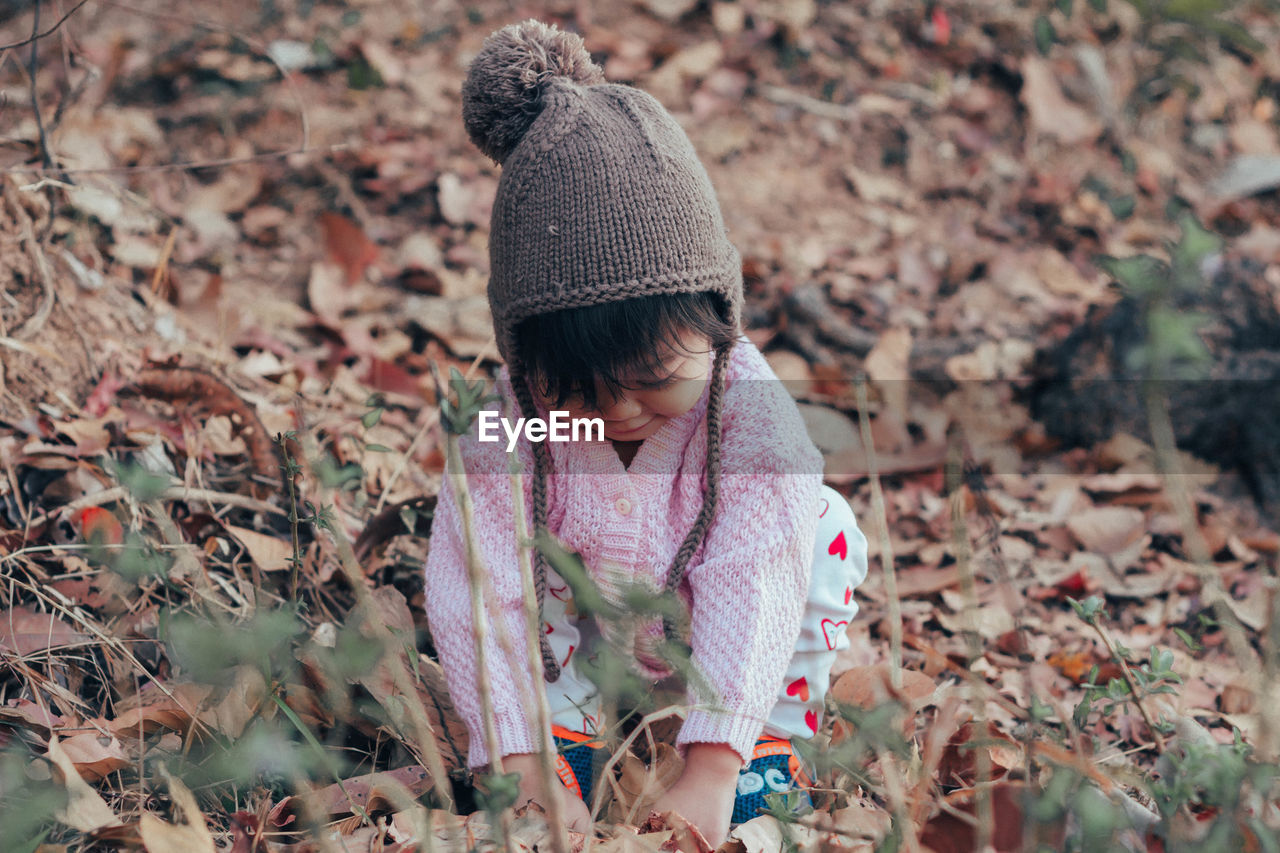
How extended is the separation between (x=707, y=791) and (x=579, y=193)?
771mm

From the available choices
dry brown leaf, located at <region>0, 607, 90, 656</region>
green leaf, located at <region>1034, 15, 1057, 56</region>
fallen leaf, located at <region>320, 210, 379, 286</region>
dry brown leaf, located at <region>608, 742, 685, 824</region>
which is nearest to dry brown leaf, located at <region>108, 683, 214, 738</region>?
dry brown leaf, located at <region>0, 607, 90, 656</region>

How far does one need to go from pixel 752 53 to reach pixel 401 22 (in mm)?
1178

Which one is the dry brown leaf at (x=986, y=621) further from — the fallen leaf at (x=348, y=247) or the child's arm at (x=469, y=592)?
the fallen leaf at (x=348, y=247)

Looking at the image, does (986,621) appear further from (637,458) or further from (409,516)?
(409,516)

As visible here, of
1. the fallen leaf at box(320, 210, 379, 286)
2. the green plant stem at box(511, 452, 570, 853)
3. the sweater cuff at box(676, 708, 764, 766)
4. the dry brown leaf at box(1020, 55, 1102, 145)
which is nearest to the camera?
the green plant stem at box(511, 452, 570, 853)

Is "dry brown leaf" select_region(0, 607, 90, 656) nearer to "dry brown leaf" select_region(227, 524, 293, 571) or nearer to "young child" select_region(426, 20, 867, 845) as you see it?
"dry brown leaf" select_region(227, 524, 293, 571)

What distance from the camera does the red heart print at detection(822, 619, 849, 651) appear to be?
4.79ft

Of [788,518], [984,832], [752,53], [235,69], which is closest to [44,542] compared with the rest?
[788,518]

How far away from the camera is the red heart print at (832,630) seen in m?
1.46

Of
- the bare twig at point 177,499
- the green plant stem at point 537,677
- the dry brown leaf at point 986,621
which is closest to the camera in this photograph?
the green plant stem at point 537,677

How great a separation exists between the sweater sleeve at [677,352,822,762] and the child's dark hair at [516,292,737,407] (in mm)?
196

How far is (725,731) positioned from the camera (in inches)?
51.2

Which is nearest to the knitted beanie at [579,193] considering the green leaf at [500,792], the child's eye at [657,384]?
the child's eye at [657,384]

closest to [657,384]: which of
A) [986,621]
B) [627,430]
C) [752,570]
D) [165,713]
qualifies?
[627,430]
